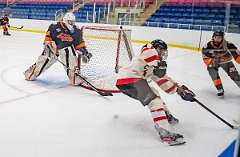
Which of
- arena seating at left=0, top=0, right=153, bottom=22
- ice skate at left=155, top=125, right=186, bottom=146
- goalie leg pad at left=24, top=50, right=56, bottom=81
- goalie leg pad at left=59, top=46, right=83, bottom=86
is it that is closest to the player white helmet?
goalie leg pad at left=59, top=46, right=83, bottom=86

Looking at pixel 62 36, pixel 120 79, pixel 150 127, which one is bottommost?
pixel 150 127

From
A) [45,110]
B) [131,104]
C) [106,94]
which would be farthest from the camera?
[106,94]

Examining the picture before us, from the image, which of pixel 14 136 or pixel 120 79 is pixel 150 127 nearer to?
pixel 120 79

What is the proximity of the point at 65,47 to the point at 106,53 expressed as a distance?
2.70ft

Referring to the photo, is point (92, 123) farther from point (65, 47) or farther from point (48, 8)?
point (48, 8)

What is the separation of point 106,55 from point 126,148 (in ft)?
6.45

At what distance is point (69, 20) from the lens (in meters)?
2.48

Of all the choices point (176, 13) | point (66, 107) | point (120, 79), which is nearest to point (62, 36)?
point (66, 107)

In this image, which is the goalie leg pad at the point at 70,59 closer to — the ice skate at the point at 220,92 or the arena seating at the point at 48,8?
the ice skate at the point at 220,92

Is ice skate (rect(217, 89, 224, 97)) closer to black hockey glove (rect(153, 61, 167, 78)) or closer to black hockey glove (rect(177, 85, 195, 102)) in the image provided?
black hockey glove (rect(177, 85, 195, 102))

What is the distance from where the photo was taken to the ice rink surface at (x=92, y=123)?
1332mm

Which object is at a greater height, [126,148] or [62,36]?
[62,36]

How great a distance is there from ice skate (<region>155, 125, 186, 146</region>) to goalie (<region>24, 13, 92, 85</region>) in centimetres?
121

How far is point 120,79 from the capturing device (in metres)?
1.60
